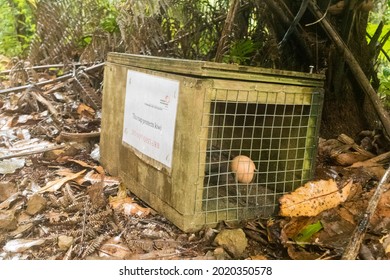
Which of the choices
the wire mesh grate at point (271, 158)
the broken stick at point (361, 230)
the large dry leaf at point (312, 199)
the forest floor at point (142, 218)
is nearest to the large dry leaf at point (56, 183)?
the forest floor at point (142, 218)

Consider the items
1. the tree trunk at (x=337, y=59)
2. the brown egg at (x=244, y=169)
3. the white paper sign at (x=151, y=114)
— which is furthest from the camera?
the tree trunk at (x=337, y=59)

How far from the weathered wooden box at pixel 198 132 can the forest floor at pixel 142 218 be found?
0.06 metres

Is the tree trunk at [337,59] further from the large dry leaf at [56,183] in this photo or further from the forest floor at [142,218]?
the large dry leaf at [56,183]

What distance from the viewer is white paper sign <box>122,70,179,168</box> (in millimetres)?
→ 1244

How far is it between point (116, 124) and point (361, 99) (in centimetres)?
100

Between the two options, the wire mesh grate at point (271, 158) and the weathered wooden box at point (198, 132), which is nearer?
the weathered wooden box at point (198, 132)

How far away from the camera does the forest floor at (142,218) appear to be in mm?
1188

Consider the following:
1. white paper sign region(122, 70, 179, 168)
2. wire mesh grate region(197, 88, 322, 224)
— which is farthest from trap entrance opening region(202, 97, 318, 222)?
white paper sign region(122, 70, 179, 168)

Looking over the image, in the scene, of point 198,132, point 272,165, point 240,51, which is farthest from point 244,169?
point 240,51

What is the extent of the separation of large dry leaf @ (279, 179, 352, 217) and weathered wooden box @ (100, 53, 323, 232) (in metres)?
0.08

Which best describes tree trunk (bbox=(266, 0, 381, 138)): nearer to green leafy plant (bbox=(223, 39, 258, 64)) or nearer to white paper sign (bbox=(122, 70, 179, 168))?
green leafy plant (bbox=(223, 39, 258, 64))

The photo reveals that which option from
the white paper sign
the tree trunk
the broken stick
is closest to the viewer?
the broken stick

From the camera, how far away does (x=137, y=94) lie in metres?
1.42
